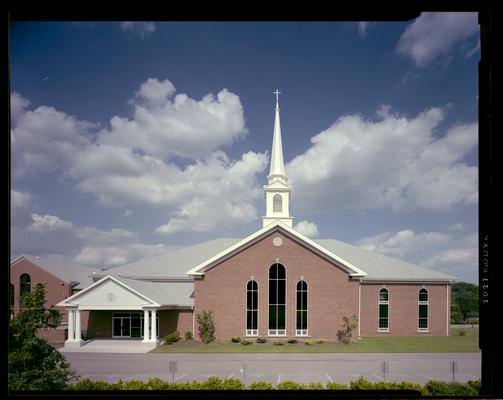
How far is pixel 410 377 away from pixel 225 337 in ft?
22.8

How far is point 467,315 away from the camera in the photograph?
10.7m

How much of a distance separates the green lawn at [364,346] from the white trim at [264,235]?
270 cm

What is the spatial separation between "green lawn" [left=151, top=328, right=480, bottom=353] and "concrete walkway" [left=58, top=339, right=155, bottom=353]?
0.52 m

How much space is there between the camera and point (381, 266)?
57.9 feet

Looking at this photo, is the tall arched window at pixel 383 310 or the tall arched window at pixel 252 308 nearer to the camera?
the tall arched window at pixel 252 308

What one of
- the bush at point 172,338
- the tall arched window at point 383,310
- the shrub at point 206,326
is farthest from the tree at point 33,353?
the tall arched window at point 383,310

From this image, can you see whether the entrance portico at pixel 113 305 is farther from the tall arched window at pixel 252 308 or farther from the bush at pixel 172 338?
the tall arched window at pixel 252 308

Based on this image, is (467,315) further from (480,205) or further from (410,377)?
(480,205)

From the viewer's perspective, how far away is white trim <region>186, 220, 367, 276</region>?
1675cm

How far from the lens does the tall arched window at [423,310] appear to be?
1686 centimetres

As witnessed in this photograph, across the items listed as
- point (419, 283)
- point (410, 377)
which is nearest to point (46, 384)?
point (410, 377)

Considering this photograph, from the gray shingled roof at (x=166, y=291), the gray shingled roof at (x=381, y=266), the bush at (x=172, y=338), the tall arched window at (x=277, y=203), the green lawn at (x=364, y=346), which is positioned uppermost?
the tall arched window at (x=277, y=203)

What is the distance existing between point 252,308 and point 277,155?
313 inches

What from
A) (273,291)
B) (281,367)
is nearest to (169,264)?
(273,291)
